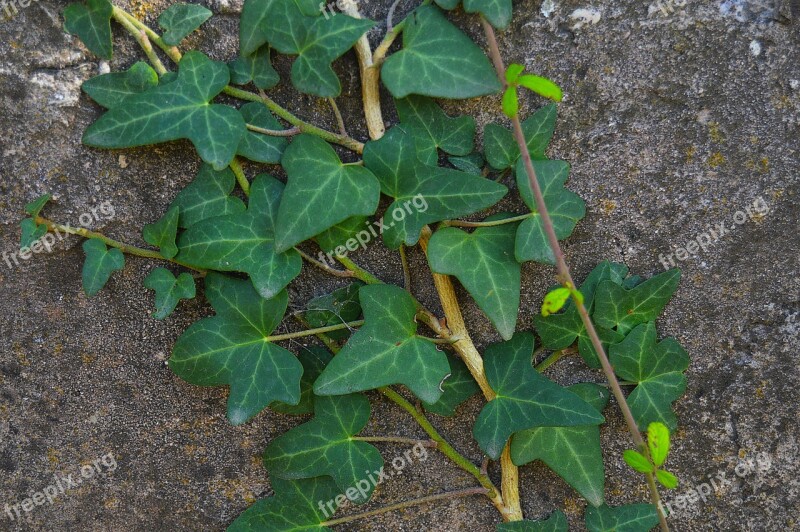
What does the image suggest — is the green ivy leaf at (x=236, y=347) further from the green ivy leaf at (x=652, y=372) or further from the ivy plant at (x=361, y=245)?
the green ivy leaf at (x=652, y=372)

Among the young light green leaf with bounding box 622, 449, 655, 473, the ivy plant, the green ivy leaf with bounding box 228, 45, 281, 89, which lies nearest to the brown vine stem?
the young light green leaf with bounding box 622, 449, 655, 473

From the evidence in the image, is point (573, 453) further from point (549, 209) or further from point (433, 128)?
point (433, 128)

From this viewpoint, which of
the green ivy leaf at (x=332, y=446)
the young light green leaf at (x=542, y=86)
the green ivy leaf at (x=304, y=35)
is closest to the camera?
the young light green leaf at (x=542, y=86)

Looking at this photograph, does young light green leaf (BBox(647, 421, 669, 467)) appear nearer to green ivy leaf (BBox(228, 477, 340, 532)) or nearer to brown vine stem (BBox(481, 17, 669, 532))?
brown vine stem (BBox(481, 17, 669, 532))

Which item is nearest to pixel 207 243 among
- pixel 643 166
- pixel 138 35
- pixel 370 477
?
pixel 138 35

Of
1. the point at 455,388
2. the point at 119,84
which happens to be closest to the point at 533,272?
the point at 455,388

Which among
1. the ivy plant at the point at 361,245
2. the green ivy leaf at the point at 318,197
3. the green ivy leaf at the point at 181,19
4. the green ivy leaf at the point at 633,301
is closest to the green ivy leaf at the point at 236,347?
the ivy plant at the point at 361,245
